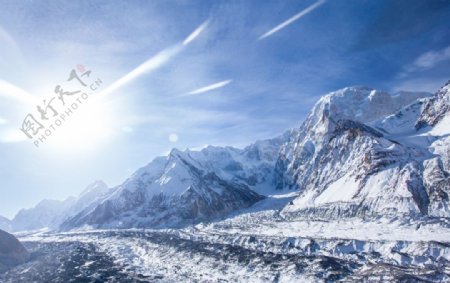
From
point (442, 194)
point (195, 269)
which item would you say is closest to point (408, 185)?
point (442, 194)

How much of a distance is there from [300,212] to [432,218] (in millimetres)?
83977

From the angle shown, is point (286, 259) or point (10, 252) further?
point (10, 252)

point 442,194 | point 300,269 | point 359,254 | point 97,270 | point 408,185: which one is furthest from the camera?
point 408,185

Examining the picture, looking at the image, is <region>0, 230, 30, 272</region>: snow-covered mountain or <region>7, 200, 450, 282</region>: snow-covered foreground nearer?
<region>7, 200, 450, 282</region>: snow-covered foreground

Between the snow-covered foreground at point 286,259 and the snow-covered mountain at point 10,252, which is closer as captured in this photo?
the snow-covered foreground at point 286,259

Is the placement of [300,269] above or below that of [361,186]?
below

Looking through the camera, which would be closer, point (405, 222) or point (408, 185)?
point (405, 222)

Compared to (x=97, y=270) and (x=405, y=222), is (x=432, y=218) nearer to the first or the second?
(x=405, y=222)

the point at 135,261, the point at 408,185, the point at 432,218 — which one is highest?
the point at 408,185

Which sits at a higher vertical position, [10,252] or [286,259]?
[10,252]

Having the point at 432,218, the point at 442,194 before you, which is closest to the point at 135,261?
the point at 432,218

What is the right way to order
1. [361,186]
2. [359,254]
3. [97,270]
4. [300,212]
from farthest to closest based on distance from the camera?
[300,212], [361,186], [97,270], [359,254]

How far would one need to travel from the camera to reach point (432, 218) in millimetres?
117500

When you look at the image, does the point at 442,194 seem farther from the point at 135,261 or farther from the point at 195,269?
the point at 135,261
